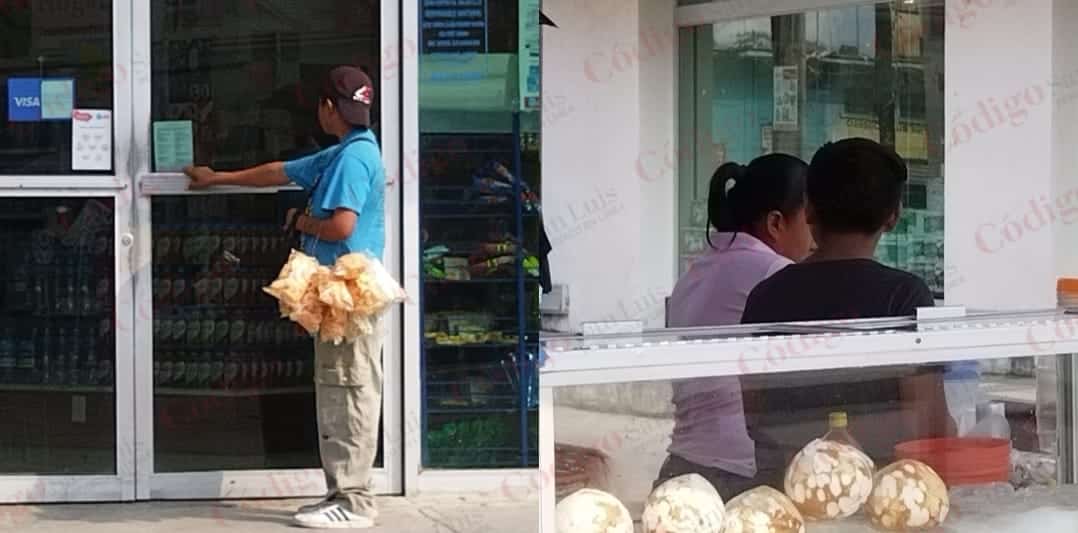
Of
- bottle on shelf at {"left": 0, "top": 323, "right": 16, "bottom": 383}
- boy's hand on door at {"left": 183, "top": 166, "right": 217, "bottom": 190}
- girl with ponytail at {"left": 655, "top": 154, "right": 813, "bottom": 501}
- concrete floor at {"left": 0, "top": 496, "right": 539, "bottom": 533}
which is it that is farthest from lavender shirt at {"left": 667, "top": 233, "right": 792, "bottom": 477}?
bottle on shelf at {"left": 0, "top": 323, "right": 16, "bottom": 383}

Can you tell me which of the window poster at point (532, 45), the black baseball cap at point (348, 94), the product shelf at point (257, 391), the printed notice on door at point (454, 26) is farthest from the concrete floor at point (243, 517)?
the window poster at point (532, 45)

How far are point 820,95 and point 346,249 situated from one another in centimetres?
297

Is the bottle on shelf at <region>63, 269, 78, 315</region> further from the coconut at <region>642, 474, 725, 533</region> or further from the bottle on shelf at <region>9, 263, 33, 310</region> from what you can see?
the coconut at <region>642, 474, 725, 533</region>

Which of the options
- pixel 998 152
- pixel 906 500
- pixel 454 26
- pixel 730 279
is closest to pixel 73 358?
pixel 454 26

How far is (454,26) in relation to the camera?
553 centimetres

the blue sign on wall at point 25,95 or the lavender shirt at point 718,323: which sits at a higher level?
the blue sign on wall at point 25,95

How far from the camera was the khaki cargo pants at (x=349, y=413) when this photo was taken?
203 inches

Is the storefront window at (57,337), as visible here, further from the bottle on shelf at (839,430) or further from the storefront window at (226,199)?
the bottle on shelf at (839,430)

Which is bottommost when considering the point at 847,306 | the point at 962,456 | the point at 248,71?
the point at 962,456

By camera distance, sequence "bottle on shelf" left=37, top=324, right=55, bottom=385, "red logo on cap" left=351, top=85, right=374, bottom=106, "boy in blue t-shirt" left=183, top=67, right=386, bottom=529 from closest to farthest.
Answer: "boy in blue t-shirt" left=183, top=67, right=386, bottom=529, "red logo on cap" left=351, top=85, right=374, bottom=106, "bottle on shelf" left=37, top=324, right=55, bottom=385

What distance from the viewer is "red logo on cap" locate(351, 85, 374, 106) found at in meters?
5.16

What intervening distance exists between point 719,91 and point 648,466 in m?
0.56

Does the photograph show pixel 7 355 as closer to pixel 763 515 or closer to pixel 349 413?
pixel 349 413

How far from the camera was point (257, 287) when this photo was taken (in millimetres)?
5719
